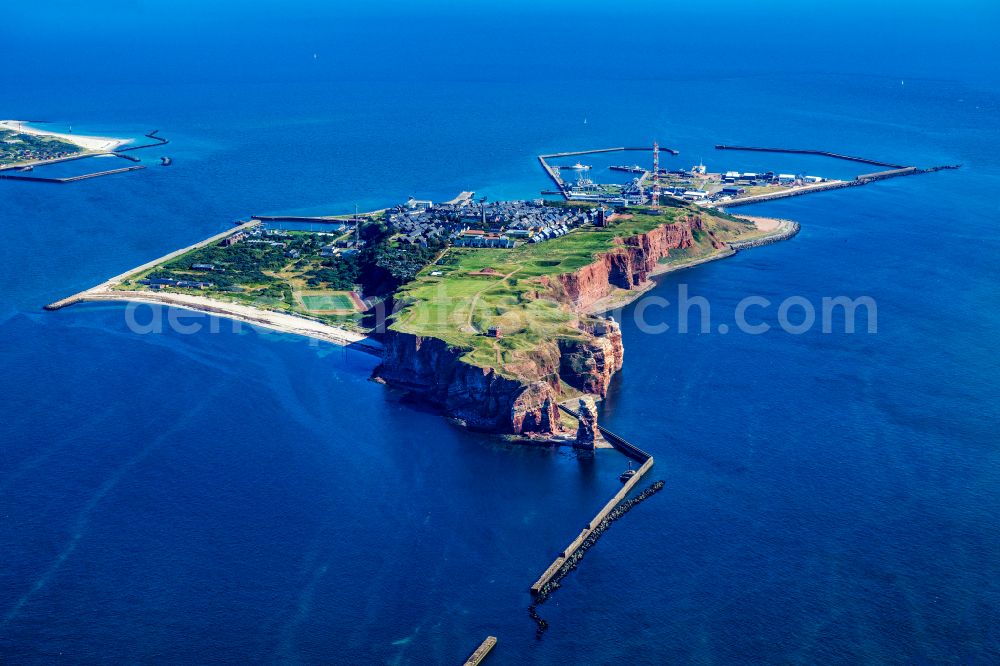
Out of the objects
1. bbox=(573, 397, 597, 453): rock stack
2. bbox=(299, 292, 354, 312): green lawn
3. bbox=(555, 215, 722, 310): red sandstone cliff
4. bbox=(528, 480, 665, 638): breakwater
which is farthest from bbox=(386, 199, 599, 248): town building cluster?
bbox=(528, 480, 665, 638): breakwater

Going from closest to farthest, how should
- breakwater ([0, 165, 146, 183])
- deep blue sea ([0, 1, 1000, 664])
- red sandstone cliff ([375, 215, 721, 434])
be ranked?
1. deep blue sea ([0, 1, 1000, 664])
2. red sandstone cliff ([375, 215, 721, 434])
3. breakwater ([0, 165, 146, 183])

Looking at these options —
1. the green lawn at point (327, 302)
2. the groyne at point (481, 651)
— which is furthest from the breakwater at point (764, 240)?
the groyne at point (481, 651)

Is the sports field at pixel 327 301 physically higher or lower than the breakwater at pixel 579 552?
higher

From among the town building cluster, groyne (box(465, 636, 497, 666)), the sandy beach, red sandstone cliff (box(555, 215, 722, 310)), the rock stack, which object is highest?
the town building cluster

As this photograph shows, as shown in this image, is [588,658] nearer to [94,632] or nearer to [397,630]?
[397,630]

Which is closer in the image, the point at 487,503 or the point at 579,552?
the point at 579,552

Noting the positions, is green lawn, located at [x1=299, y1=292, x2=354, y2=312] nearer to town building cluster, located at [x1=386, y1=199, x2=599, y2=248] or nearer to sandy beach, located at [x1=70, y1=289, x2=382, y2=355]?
sandy beach, located at [x1=70, y1=289, x2=382, y2=355]

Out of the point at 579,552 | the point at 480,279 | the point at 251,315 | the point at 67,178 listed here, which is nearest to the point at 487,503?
the point at 579,552

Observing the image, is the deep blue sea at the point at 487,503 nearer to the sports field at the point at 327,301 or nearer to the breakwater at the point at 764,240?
the sports field at the point at 327,301

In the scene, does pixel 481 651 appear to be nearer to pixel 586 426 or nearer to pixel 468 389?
pixel 586 426

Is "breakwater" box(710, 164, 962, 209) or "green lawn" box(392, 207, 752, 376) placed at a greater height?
"breakwater" box(710, 164, 962, 209)

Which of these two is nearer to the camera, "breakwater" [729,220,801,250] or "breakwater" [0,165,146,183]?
"breakwater" [729,220,801,250]
